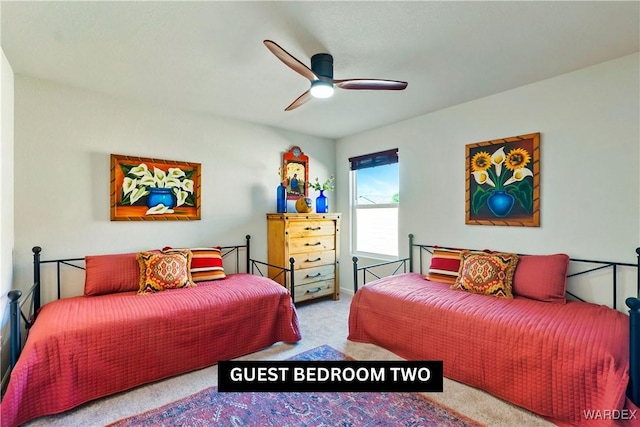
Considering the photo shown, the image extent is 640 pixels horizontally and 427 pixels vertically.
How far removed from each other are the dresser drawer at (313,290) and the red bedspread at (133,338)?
942mm

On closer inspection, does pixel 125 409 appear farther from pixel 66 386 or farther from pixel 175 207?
pixel 175 207

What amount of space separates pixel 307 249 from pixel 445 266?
63.7 inches

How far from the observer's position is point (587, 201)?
2.48 metres

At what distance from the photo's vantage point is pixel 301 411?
192 centimetres

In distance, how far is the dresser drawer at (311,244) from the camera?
12.5ft

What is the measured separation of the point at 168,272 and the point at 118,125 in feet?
4.85

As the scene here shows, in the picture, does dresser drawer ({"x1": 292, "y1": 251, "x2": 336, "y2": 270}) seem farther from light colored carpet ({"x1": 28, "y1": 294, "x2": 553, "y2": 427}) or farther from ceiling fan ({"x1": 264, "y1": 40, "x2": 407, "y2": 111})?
ceiling fan ({"x1": 264, "y1": 40, "x2": 407, "y2": 111})

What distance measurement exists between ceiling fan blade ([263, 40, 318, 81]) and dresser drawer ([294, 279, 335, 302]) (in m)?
2.53

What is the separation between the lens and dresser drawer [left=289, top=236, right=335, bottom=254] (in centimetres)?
381

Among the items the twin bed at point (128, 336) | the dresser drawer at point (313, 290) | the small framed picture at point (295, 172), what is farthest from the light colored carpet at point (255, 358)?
the small framed picture at point (295, 172)

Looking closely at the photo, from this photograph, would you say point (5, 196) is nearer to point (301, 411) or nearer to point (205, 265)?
point (205, 265)

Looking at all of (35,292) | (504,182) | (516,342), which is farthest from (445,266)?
(35,292)

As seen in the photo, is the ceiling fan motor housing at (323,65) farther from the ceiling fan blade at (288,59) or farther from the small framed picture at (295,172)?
the small framed picture at (295,172)

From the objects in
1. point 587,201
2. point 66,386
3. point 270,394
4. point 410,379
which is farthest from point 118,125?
point 587,201
